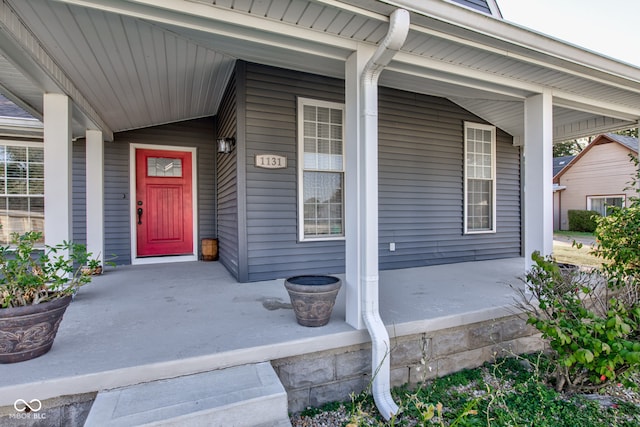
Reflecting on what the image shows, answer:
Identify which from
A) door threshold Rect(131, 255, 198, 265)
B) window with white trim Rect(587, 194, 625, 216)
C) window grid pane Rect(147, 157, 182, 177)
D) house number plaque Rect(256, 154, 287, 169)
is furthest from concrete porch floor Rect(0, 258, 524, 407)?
window with white trim Rect(587, 194, 625, 216)

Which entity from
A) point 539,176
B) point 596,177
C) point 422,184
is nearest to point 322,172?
point 422,184

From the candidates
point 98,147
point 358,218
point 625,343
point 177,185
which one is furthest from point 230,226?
point 625,343

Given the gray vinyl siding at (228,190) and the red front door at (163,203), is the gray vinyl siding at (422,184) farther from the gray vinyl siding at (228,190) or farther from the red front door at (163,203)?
the red front door at (163,203)

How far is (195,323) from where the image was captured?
2.54 meters

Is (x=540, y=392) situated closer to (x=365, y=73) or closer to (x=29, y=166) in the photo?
(x=365, y=73)

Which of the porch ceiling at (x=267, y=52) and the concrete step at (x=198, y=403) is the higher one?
the porch ceiling at (x=267, y=52)

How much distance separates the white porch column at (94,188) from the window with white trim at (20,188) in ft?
4.12

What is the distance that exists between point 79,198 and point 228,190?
2.36 metres

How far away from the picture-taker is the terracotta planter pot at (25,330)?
183 centimetres

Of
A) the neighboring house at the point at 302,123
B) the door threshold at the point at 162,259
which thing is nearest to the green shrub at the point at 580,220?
the neighboring house at the point at 302,123

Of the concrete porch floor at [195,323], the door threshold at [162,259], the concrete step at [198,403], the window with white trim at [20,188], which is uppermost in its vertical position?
the window with white trim at [20,188]

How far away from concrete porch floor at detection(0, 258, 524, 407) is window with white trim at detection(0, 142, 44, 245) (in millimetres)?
1975

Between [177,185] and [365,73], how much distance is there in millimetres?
4014

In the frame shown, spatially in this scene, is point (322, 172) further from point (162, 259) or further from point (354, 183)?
point (162, 259)
